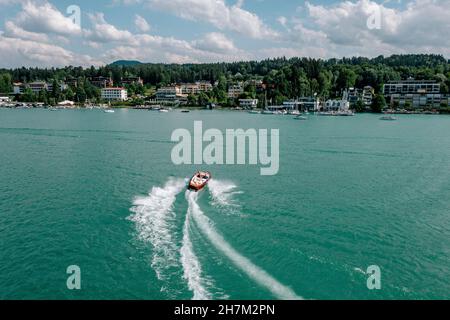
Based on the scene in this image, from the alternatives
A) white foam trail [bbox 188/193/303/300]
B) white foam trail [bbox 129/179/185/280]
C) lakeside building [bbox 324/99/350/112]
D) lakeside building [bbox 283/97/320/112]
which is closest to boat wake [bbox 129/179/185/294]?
white foam trail [bbox 129/179/185/280]

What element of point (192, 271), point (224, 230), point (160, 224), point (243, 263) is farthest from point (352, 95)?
point (192, 271)

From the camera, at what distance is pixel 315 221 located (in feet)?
93.3

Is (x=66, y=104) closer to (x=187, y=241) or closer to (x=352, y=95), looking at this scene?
(x=352, y=95)

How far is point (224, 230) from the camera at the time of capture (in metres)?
26.5

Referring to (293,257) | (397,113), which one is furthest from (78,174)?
(397,113)

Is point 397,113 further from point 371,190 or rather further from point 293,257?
point 293,257

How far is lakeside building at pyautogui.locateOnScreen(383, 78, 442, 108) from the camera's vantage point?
16625 cm

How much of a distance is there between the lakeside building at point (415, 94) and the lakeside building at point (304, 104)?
1291 inches

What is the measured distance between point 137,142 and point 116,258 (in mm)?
46030

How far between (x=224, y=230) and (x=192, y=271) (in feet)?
19.4

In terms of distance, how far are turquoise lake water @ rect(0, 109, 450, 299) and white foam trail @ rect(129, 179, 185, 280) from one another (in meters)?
0.11

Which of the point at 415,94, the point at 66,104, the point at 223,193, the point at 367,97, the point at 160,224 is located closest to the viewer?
the point at 160,224

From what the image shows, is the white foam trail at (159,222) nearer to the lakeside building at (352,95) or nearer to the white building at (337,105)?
the white building at (337,105)
